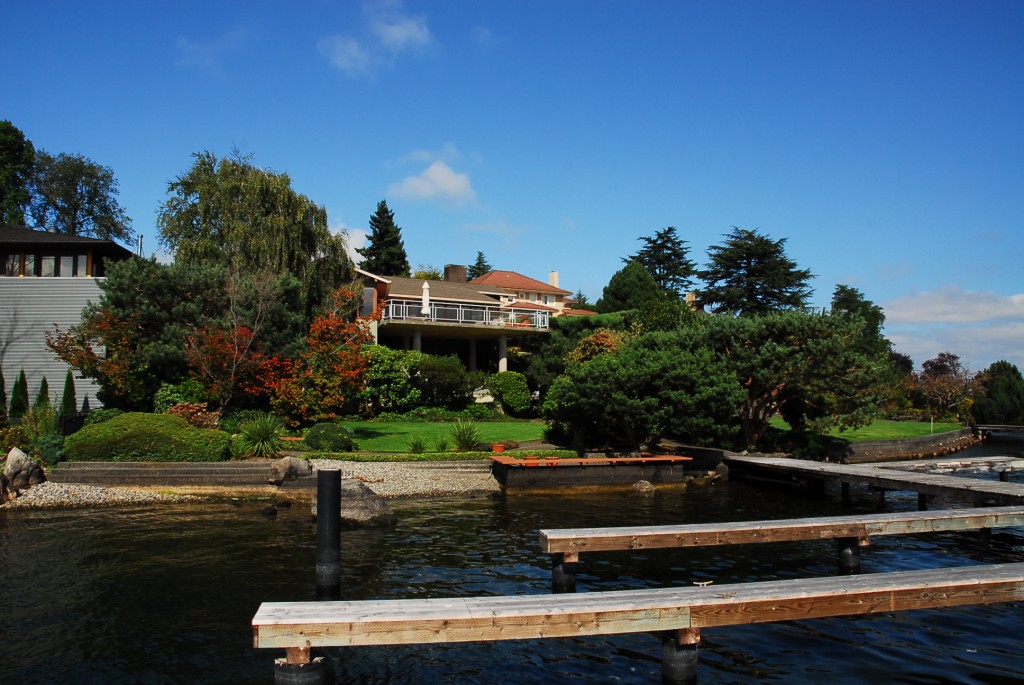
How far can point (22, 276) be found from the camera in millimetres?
33000

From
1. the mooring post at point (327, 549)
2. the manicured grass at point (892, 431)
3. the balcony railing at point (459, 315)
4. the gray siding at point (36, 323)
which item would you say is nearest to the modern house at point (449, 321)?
the balcony railing at point (459, 315)

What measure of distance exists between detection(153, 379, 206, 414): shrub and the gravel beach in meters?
6.87

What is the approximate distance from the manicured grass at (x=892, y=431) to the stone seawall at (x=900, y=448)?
2.38 feet

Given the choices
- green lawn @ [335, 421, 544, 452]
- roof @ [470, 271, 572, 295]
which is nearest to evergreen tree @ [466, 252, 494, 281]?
roof @ [470, 271, 572, 295]

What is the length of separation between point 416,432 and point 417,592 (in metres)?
18.8

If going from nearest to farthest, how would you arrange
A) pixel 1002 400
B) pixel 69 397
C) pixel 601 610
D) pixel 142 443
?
pixel 601 610 → pixel 142 443 → pixel 69 397 → pixel 1002 400

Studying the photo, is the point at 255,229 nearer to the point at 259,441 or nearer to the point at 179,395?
the point at 179,395

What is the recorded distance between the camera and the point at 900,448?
32.7 m

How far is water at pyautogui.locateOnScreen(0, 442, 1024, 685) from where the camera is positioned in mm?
8430

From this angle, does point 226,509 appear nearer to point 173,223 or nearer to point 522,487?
point 522,487

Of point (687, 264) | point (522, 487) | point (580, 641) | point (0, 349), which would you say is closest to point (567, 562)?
point (580, 641)

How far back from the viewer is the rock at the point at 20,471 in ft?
59.6

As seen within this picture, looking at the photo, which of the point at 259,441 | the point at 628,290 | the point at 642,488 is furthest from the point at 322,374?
the point at 628,290

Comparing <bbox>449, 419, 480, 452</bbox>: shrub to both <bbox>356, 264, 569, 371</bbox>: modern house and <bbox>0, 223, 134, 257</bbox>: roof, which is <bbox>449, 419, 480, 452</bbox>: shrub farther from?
<bbox>0, 223, 134, 257</bbox>: roof
